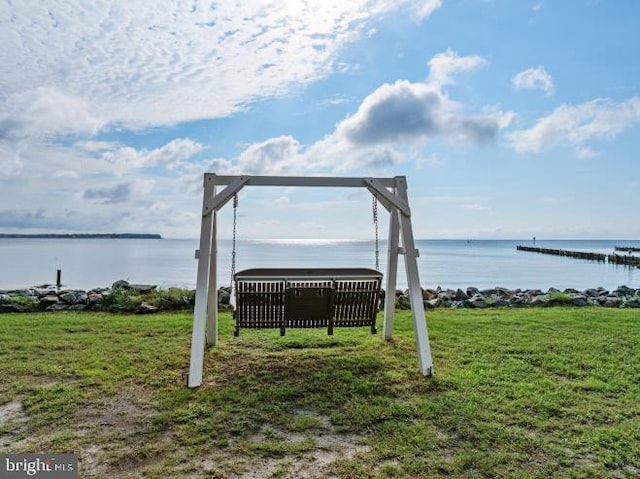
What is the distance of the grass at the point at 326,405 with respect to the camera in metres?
3.35

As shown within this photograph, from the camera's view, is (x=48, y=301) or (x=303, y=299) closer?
(x=303, y=299)

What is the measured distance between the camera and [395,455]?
11.2ft

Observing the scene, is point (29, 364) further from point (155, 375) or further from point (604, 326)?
point (604, 326)

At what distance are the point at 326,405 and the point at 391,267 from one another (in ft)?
9.42

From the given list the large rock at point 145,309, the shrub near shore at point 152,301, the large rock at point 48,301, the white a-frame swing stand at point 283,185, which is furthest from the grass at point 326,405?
the large rock at point 48,301

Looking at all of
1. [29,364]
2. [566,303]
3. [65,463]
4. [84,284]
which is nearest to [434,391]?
[65,463]

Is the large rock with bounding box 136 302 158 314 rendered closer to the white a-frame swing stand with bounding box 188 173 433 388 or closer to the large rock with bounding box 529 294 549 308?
the white a-frame swing stand with bounding box 188 173 433 388

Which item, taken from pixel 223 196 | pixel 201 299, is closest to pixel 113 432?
pixel 201 299

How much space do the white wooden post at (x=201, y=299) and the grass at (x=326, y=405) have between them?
0.77 ft

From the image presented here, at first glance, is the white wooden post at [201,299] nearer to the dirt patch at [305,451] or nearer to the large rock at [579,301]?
the dirt patch at [305,451]

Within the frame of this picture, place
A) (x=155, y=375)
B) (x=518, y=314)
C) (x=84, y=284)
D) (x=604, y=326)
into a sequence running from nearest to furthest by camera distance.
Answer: (x=155, y=375) < (x=604, y=326) < (x=518, y=314) < (x=84, y=284)

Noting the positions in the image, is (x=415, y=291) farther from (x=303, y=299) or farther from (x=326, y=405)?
(x=326, y=405)

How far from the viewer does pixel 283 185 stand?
591cm

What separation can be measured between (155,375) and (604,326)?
766cm
